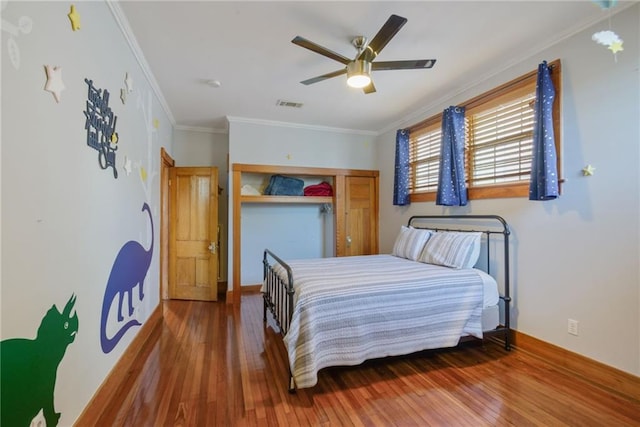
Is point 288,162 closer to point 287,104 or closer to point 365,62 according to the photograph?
point 287,104

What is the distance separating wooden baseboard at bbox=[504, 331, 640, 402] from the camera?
6.54 feet

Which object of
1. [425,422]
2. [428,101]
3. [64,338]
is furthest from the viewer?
[428,101]

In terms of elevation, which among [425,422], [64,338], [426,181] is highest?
[426,181]

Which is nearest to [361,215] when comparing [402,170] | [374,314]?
[402,170]

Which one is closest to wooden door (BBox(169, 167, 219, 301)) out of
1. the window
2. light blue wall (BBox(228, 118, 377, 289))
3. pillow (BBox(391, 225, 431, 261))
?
light blue wall (BBox(228, 118, 377, 289))

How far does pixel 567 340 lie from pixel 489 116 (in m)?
2.21

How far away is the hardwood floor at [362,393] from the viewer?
180cm

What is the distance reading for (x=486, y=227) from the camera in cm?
310

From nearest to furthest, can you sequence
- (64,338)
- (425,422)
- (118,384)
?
(64,338) < (425,422) < (118,384)

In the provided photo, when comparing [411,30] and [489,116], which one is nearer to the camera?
[411,30]

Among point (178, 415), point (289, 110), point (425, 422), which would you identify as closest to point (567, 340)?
point (425, 422)

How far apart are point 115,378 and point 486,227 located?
3.53 meters

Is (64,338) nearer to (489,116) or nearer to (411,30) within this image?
(411,30)

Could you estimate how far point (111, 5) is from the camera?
1912 millimetres
